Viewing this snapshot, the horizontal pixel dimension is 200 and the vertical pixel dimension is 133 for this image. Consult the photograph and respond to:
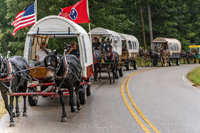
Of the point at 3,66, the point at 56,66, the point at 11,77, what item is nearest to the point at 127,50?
the point at 56,66

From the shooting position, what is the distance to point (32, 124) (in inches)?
318

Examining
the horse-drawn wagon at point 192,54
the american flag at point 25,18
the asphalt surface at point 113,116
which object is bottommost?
the asphalt surface at point 113,116

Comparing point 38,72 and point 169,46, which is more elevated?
point 169,46

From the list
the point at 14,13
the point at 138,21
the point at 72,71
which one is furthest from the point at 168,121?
the point at 138,21

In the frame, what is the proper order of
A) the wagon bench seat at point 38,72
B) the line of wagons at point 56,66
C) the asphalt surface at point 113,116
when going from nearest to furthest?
the asphalt surface at point 113,116, the line of wagons at point 56,66, the wagon bench seat at point 38,72

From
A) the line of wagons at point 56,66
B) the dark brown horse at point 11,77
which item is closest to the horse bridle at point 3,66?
the dark brown horse at point 11,77

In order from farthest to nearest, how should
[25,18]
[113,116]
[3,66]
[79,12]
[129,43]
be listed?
[129,43] → [25,18] → [79,12] → [113,116] → [3,66]

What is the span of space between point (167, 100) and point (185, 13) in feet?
135

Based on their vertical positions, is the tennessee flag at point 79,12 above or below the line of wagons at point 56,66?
above

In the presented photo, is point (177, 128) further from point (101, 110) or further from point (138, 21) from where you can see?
point (138, 21)

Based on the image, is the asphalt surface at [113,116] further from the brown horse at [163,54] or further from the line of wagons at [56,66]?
the brown horse at [163,54]

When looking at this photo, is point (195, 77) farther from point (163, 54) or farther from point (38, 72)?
point (163, 54)

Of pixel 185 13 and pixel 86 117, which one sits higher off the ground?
pixel 185 13

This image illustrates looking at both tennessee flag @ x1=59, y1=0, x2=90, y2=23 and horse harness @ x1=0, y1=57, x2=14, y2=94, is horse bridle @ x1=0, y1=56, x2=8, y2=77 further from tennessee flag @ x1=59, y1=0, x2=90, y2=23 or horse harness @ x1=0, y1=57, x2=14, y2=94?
tennessee flag @ x1=59, y1=0, x2=90, y2=23
